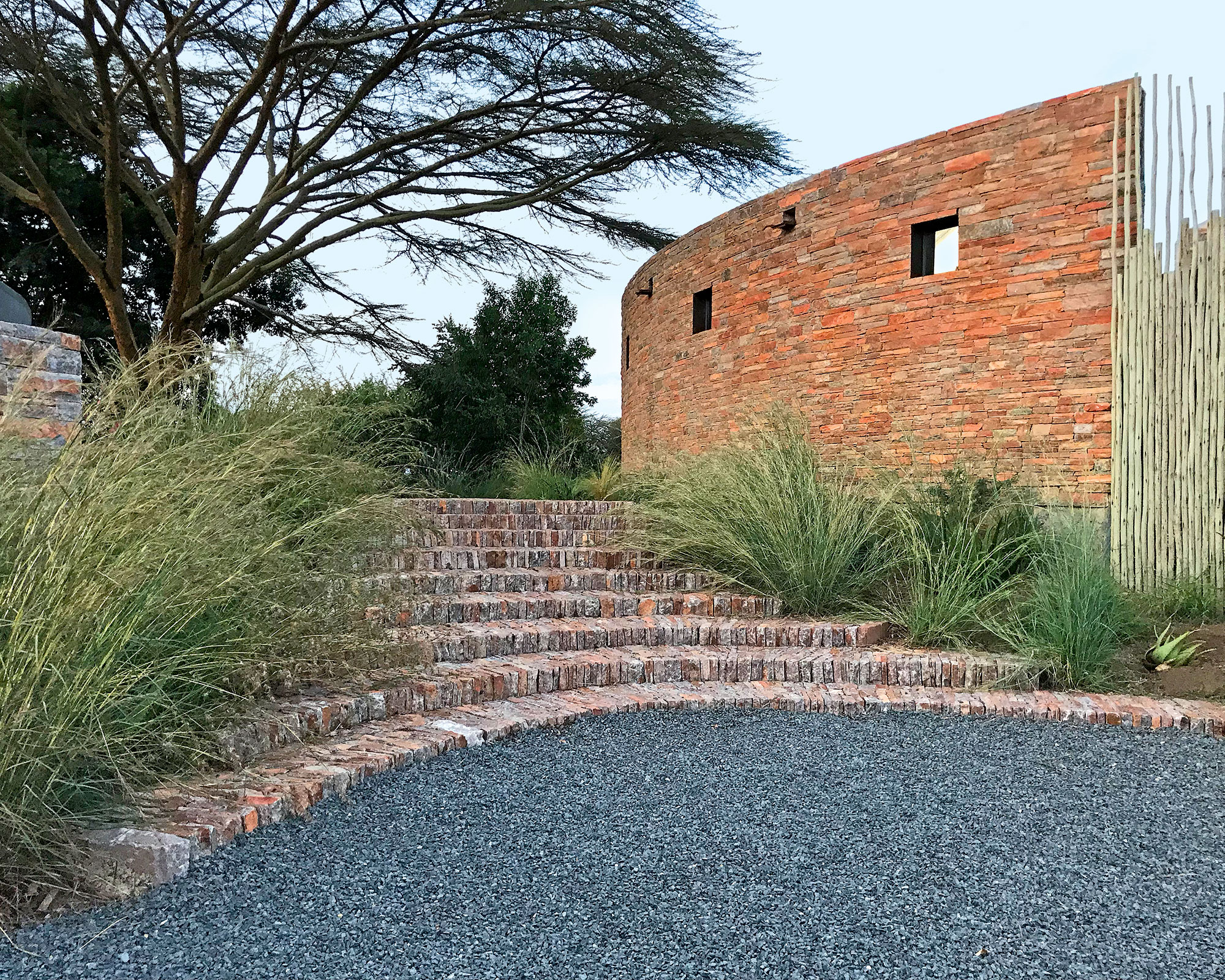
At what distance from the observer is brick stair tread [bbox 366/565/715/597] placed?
5230 millimetres

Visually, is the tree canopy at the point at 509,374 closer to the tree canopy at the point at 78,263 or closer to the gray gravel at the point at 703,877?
the tree canopy at the point at 78,263

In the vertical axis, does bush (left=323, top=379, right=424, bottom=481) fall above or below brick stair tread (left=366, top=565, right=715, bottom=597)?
above

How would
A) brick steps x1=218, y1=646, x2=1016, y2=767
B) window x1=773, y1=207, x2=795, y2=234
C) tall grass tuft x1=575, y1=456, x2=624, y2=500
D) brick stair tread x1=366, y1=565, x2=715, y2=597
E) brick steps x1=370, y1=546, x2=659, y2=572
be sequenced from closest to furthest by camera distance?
brick steps x1=218, y1=646, x2=1016, y2=767, brick stair tread x1=366, y1=565, x2=715, y2=597, brick steps x1=370, y1=546, x2=659, y2=572, window x1=773, y1=207, x2=795, y2=234, tall grass tuft x1=575, y1=456, x2=624, y2=500

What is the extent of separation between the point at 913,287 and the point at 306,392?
5.01m

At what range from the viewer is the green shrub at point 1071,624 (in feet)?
14.9

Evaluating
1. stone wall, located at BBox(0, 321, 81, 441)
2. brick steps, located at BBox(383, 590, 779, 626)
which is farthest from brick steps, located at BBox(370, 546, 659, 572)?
stone wall, located at BBox(0, 321, 81, 441)

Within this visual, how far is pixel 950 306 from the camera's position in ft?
22.9

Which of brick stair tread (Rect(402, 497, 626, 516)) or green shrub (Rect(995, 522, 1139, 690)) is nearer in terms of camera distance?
green shrub (Rect(995, 522, 1139, 690))

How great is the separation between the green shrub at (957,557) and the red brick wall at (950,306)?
16.7 inches

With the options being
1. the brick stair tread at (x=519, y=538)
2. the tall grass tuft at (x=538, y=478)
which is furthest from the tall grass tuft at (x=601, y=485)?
the brick stair tread at (x=519, y=538)

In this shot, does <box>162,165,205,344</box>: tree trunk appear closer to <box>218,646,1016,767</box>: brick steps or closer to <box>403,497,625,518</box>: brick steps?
<box>403,497,625,518</box>: brick steps

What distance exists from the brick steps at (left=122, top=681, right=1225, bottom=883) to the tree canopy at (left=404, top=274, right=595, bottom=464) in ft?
35.8

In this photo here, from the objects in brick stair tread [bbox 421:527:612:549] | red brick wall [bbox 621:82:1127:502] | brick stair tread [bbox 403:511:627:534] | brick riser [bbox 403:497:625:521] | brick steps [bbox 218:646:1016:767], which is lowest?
brick steps [bbox 218:646:1016:767]

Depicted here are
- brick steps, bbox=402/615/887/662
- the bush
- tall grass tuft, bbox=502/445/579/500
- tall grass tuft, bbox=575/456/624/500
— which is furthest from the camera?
tall grass tuft, bbox=502/445/579/500
